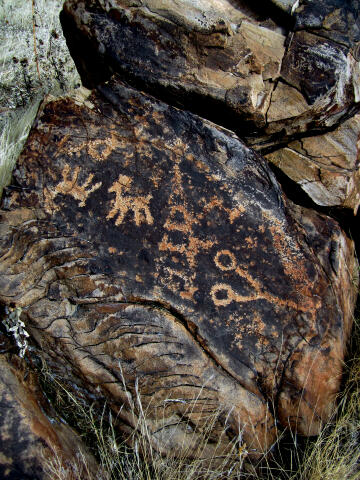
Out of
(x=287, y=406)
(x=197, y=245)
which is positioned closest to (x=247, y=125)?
(x=197, y=245)

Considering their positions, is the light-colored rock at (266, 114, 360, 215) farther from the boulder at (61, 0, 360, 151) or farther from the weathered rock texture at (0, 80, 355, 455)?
the weathered rock texture at (0, 80, 355, 455)

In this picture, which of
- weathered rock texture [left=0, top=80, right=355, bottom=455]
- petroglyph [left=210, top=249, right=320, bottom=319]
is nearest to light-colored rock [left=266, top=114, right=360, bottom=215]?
weathered rock texture [left=0, top=80, right=355, bottom=455]

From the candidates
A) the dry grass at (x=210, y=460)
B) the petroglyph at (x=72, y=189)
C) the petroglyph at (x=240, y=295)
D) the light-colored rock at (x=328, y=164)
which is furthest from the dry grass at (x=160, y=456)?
the light-colored rock at (x=328, y=164)

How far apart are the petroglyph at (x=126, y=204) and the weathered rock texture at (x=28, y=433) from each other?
0.84 metres

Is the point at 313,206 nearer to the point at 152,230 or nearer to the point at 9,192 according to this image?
the point at 152,230

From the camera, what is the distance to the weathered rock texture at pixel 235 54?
2203 millimetres

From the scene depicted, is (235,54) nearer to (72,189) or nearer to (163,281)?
(72,189)

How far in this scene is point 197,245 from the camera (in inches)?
80.7

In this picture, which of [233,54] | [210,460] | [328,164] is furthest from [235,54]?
[210,460]

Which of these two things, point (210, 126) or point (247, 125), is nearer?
point (210, 126)

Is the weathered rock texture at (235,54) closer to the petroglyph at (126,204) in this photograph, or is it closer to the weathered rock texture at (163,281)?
the weathered rock texture at (163,281)

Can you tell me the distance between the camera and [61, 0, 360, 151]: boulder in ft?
7.23

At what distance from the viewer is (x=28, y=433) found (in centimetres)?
180

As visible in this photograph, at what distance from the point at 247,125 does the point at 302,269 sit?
874mm
